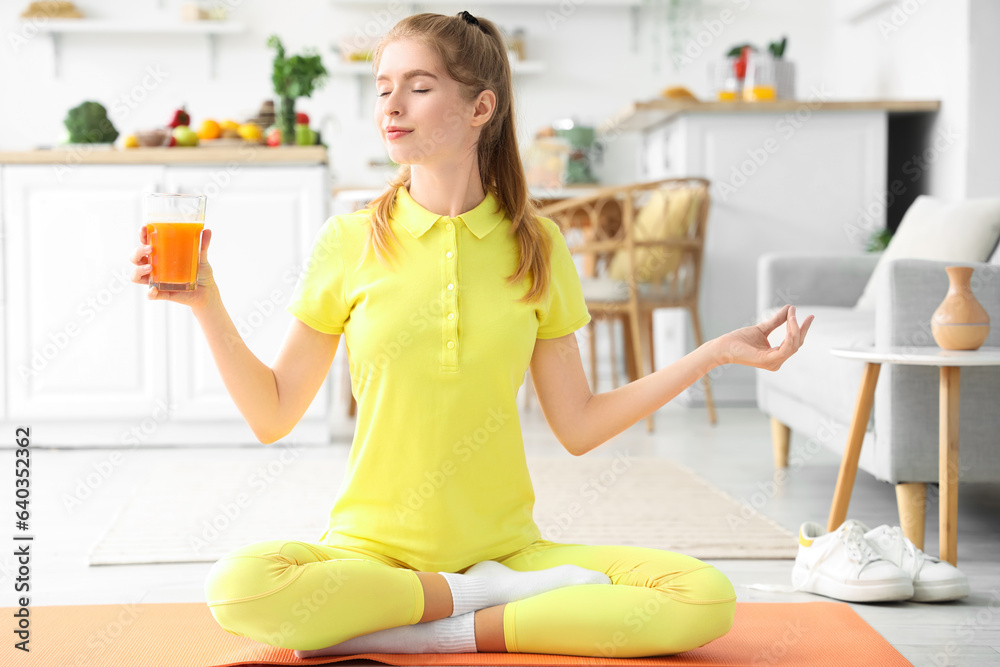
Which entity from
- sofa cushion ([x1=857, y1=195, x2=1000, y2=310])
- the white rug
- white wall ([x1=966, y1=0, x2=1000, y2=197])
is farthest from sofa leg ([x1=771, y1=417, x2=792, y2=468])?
white wall ([x1=966, y1=0, x2=1000, y2=197])

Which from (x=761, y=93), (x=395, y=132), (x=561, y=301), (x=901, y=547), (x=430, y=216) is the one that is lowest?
(x=901, y=547)

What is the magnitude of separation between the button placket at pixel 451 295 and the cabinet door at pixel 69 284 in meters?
2.14

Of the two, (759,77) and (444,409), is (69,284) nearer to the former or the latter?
(444,409)

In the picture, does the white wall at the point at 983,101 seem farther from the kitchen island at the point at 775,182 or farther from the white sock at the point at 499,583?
the white sock at the point at 499,583

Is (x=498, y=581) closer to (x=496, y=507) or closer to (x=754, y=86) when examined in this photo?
(x=496, y=507)

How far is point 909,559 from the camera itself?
1698 mm

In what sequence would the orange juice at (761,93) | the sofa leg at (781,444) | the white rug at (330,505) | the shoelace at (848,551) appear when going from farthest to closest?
the orange juice at (761,93) → the sofa leg at (781,444) → the white rug at (330,505) → the shoelace at (848,551)

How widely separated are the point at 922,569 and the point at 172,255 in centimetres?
131

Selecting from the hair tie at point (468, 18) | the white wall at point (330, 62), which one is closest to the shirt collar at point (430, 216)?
the hair tie at point (468, 18)

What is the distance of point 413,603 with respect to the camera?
1262 millimetres

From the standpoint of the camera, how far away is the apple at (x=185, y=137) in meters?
3.32

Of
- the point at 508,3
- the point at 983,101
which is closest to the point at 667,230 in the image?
the point at 983,101

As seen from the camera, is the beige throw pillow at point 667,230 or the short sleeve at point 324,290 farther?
the beige throw pillow at point 667,230

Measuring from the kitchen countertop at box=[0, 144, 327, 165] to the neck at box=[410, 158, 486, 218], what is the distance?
6.33 feet
